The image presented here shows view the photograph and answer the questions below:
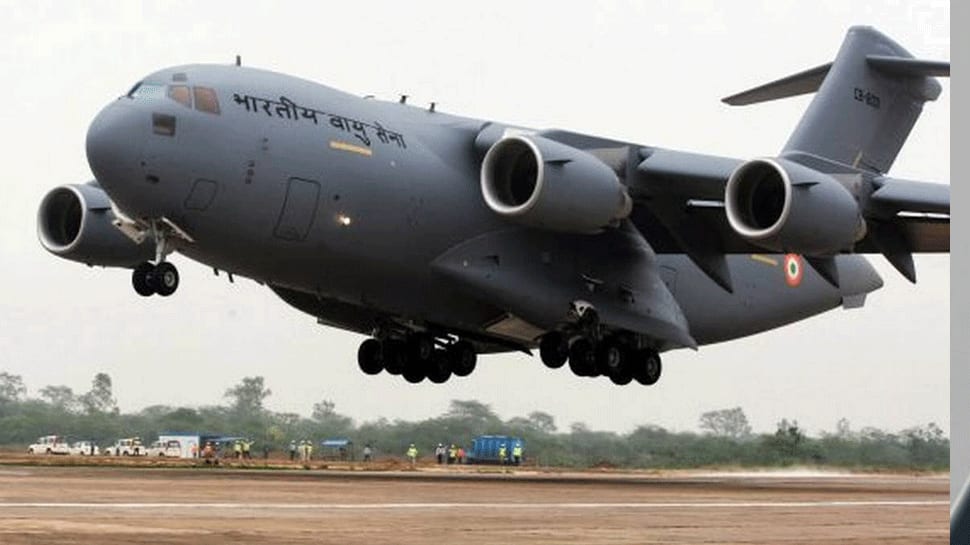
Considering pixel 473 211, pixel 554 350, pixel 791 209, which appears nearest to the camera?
pixel 791 209

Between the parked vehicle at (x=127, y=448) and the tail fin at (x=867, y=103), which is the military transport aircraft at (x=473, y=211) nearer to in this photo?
the tail fin at (x=867, y=103)

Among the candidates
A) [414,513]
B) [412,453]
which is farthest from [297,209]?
[412,453]

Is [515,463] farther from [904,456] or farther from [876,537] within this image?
[876,537]

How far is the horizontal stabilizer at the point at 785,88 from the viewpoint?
2956cm

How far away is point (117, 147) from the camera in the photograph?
2034 centimetres

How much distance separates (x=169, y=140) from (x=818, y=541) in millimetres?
12053

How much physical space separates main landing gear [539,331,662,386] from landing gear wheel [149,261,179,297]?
6371 mm

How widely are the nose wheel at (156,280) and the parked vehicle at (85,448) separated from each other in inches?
491

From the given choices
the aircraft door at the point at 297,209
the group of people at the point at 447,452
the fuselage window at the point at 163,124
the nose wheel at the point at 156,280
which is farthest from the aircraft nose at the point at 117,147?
the group of people at the point at 447,452

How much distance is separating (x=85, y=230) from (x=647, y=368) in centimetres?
898

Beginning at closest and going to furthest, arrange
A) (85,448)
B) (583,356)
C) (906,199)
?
(906,199)
(583,356)
(85,448)

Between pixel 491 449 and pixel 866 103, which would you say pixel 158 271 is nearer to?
pixel 866 103

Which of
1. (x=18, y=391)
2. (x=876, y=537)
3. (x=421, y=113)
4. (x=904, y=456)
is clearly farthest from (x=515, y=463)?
(x=876, y=537)

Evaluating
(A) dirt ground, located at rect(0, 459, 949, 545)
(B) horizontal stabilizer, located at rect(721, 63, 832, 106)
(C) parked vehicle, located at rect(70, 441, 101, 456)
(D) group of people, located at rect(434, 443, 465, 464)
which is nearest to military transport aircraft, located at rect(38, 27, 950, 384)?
(B) horizontal stabilizer, located at rect(721, 63, 832, 106)
